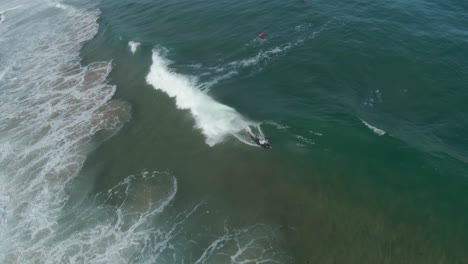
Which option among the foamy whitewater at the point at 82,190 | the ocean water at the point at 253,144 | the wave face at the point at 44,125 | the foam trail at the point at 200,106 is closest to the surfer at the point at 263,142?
the ocean water at the point at 253,144

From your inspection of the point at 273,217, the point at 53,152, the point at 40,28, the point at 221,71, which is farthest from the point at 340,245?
the point at 40,28

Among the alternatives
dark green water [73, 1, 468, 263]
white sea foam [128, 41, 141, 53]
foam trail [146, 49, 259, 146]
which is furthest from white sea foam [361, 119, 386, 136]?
white sea foam [128, 41, 141, 53]

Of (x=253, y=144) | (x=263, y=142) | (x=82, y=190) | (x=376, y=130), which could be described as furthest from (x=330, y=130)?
(x=82, y=190)

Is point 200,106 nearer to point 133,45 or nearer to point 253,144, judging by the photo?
point 253,144

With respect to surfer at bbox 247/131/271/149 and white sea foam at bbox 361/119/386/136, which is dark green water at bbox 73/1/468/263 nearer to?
white sea foam at bbox 361/119/386/136

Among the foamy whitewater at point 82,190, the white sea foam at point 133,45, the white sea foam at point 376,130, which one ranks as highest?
the white sea foam at point 133,45

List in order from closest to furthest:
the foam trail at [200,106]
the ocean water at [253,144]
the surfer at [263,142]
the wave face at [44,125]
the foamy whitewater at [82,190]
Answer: the ocean water at [253,144], the foamy whitewater at [82,190], the wave face at [44,125], the surfer at [263,142], the foam trail at [200,106]

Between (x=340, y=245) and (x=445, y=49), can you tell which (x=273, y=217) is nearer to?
(x=340, y=245)

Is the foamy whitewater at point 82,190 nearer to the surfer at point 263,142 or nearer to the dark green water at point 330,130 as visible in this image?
the dark green water at point 330,130
